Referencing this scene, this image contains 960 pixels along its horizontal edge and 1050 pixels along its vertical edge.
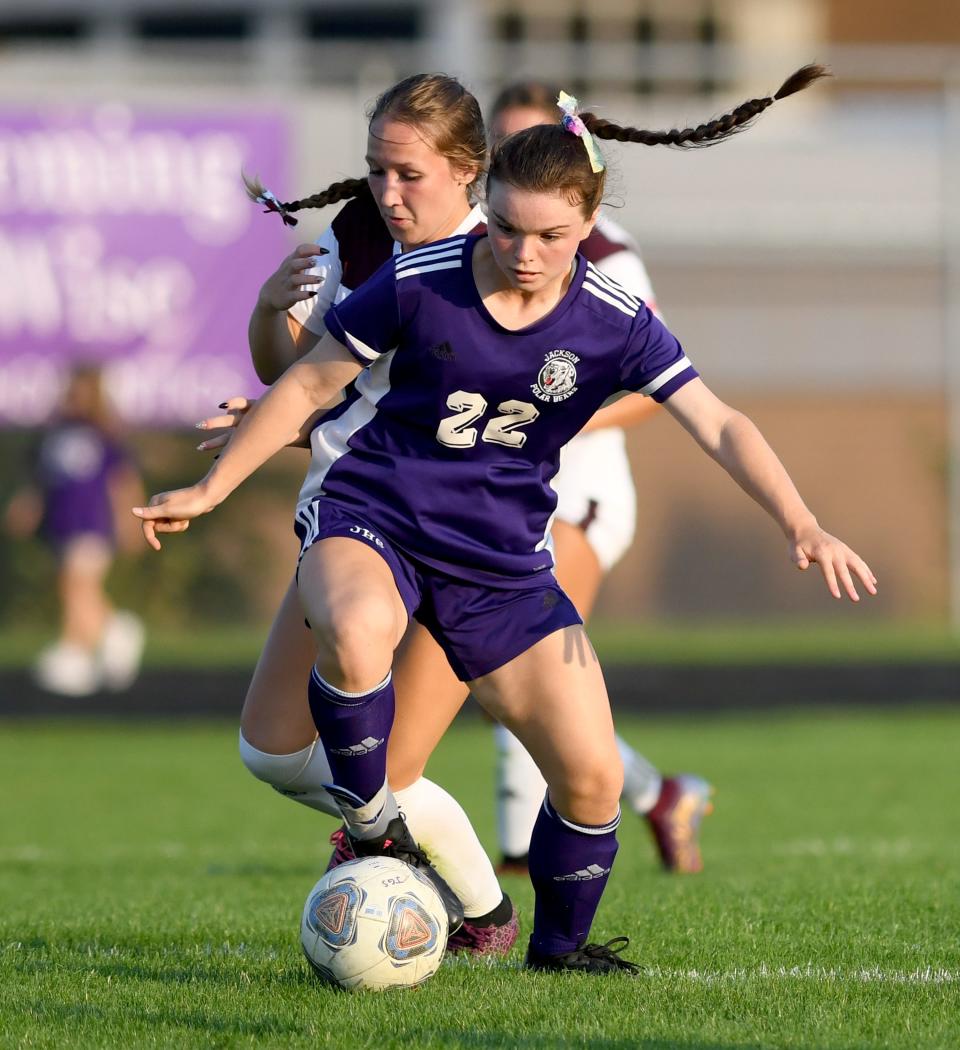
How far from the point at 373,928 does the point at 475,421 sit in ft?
3.79

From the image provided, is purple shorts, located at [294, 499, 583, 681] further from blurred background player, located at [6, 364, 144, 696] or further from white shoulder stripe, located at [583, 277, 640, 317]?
blurred background player, located at [6, 364, 144, 696]

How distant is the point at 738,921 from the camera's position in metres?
5.07

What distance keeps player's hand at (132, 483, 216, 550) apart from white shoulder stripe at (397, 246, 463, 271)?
0.68 meters

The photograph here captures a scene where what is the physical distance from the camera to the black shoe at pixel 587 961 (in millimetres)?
4309

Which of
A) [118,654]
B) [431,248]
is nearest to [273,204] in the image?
[431,248]

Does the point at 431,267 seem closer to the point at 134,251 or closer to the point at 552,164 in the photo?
the point at 552,164

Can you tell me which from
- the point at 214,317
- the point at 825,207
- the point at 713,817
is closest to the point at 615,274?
the point at 713,817

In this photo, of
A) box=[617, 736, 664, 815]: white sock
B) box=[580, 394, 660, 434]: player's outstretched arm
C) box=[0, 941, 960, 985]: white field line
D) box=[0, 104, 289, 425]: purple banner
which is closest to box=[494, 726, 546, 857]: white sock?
box=[617, 736, 664, 815]: white sock

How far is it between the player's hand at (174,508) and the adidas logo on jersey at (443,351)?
598 mm

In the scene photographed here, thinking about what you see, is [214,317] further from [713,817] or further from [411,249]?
[411,249]

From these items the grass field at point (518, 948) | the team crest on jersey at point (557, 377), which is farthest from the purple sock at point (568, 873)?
the team crest on jersey at point (557, 377)

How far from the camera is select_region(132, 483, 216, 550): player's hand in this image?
4.11 meters

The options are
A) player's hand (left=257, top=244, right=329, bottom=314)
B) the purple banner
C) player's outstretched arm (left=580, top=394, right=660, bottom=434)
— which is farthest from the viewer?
the purple banner

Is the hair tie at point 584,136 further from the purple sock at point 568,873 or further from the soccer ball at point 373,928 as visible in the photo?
the soccer ball at point 373,928
